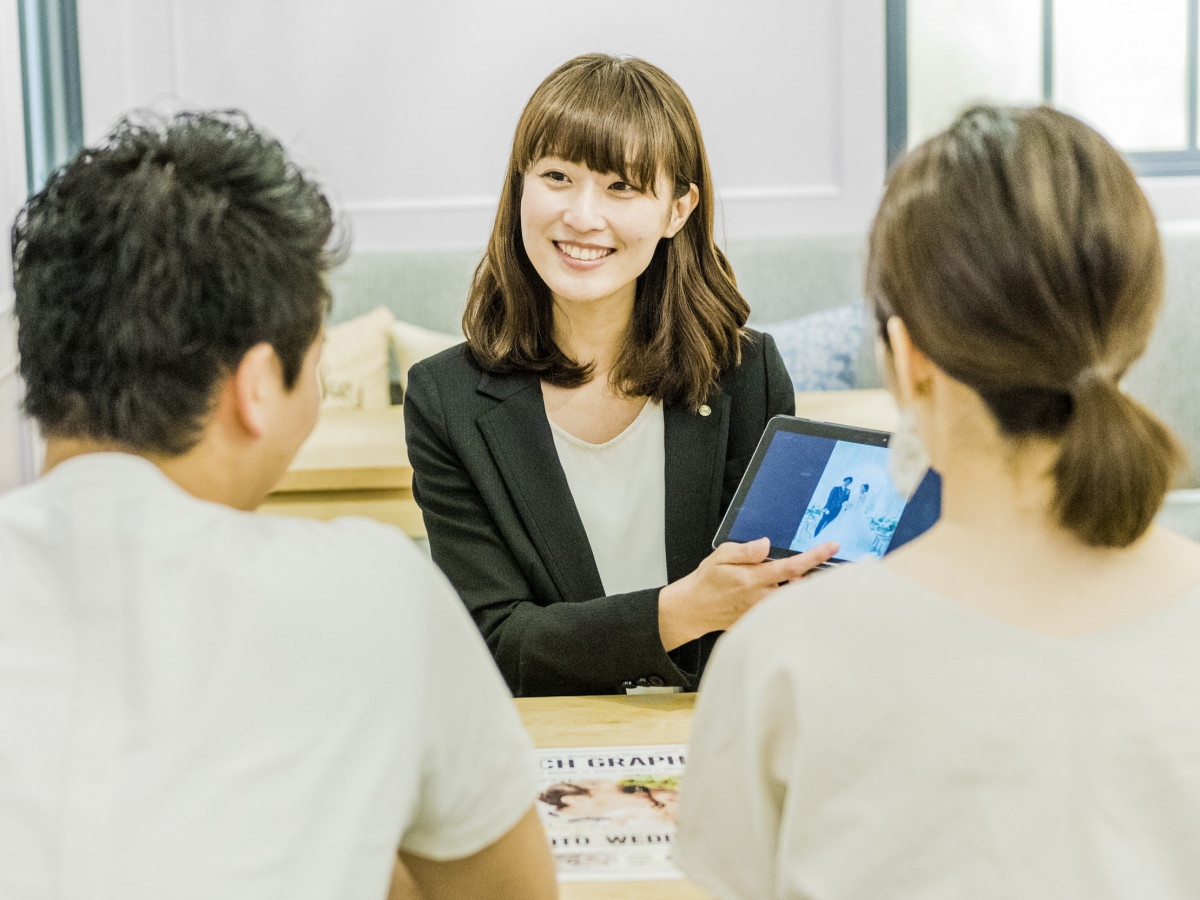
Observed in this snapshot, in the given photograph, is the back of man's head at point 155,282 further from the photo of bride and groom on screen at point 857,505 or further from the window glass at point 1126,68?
the window glass at point 1126,68

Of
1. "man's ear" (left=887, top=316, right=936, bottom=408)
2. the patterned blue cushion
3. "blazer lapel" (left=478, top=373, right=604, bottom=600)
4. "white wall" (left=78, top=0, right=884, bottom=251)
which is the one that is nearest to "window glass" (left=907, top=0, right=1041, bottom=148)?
"white wall" (left=78, top=0, right=884, bottom=251)

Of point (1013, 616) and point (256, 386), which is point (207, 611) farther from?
point (1013, 616)

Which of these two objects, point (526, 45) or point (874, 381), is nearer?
point (874, 381)

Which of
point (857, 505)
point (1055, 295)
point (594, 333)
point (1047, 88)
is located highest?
point (1047, 88)

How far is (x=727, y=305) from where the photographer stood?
67.3 inches

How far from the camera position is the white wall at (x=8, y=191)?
116 inches

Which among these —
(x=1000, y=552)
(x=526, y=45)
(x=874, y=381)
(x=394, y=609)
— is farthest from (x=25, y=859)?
(x=526, y=45)

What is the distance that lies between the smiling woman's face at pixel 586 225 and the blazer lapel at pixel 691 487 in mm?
234

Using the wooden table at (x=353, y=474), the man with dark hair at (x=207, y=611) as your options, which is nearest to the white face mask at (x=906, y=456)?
the man with dark hair at (x=207, y=611)

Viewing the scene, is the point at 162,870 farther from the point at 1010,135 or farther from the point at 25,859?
the point at 1010,135

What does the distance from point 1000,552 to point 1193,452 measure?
0.13 metres

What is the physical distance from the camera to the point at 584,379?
1.66 metres

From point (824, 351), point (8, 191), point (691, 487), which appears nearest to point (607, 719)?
point (691, 487)

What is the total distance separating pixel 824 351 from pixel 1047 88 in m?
1.30
